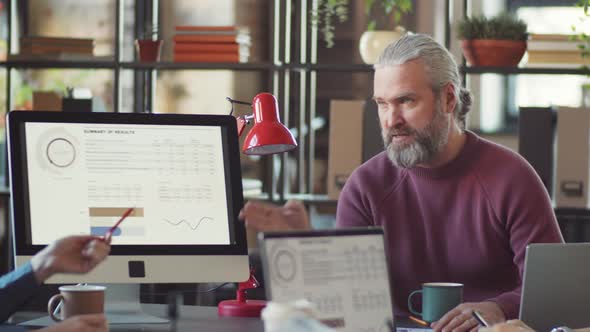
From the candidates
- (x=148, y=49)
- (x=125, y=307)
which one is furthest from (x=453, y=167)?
(x=148, y=49)

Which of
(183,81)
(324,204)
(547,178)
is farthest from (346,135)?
(183,81)

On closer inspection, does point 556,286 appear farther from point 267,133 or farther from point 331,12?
point 331,12

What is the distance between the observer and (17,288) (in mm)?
1746

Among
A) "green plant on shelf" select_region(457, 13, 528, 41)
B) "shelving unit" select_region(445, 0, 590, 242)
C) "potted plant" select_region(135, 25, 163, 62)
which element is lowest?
"shelving unit" select_region(445, 0, 590, 242)

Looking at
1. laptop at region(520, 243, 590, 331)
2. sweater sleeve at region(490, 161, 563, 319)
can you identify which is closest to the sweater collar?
sweater sleeve at region(490, 161, 563, 319)

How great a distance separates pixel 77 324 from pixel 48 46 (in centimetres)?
268

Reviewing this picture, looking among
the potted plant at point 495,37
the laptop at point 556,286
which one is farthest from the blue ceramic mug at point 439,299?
the potted plant at point 495,37

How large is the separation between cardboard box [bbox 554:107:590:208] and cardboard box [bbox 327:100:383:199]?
0.69m

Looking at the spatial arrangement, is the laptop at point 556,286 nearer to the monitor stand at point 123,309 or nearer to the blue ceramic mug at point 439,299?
the blue ceramic mug at point 439,299

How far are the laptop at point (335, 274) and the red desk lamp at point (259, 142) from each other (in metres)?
0.63

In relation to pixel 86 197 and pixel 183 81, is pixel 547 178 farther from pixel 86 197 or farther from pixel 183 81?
pixel 86 197

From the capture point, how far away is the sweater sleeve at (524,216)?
2311 mm

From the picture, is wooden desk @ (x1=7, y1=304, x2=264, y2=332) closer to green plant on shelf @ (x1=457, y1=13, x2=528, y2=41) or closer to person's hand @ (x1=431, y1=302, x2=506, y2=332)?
person's hand @ (x1=431, y1=302, x2=506, y2=332)

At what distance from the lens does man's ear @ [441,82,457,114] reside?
8.08 ft
